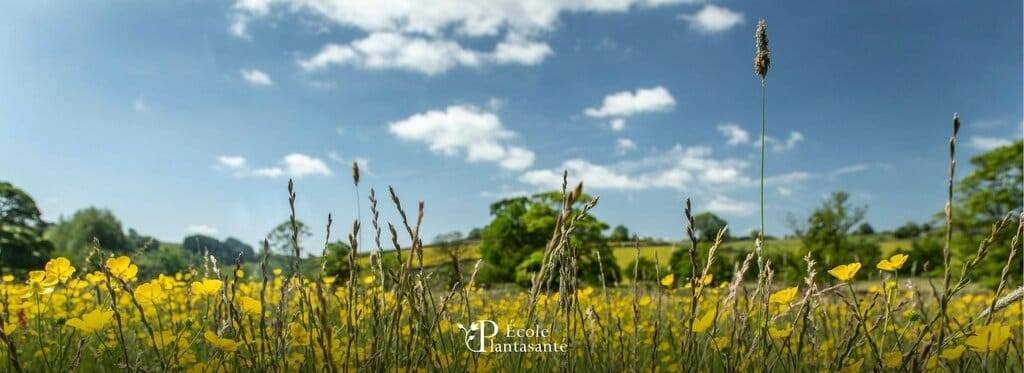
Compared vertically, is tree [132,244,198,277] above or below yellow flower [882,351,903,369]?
below

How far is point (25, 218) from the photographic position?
43.5 m

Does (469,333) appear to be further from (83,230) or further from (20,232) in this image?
(83,230)

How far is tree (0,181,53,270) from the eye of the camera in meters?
38.5

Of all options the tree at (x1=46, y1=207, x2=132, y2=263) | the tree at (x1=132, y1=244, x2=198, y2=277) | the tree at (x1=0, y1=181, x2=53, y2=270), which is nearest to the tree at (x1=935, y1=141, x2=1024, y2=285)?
the tree at (x1=132, y1=244, x2=198, y2=277)

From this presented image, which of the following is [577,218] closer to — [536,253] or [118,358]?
[118,358]

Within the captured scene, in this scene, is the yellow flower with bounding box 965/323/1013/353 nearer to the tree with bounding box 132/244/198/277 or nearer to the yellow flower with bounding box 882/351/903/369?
the yellow flower with bounding box 882/351/903/369

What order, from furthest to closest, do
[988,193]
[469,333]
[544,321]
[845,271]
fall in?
[988,193]
[469,333]
[544,321]
[845,271]

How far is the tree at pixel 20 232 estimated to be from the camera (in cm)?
3855

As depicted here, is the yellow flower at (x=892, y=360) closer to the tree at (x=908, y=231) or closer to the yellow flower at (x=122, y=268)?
the yellow flower at (x=122, y=268)

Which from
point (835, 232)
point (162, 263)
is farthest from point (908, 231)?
point (162, 263)

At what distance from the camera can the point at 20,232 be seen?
4012 centimetres

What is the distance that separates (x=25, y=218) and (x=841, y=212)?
46.3m

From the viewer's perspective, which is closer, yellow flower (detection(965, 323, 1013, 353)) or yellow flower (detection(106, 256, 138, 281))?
yellow flower (detection(965, 323, 1013, 353))

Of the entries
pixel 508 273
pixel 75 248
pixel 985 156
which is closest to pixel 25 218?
pixel 75 248
